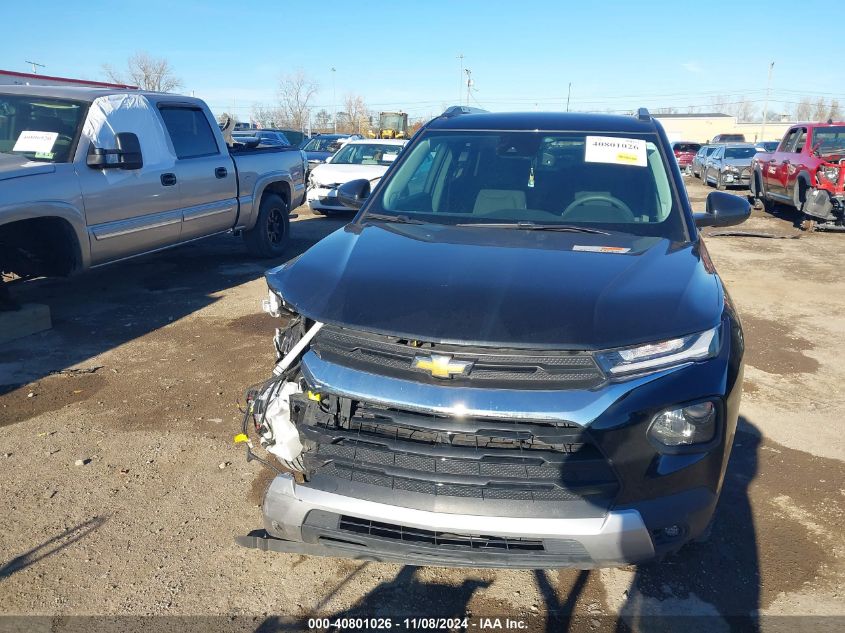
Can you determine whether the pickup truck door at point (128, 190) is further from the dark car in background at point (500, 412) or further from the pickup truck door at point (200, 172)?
the dark car in background at point (500, 412)

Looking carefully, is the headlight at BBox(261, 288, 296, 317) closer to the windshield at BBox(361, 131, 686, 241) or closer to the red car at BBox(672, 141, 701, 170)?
the windshield at BBox(361, 131, 686, 241)

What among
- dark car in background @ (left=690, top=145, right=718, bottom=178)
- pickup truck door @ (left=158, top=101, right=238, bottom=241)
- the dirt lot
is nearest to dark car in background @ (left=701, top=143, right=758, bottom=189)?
dark car in background @ (left=690, top=145, right=718, bottom=178)

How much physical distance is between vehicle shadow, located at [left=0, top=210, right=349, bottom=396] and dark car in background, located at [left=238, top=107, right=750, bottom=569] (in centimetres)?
328

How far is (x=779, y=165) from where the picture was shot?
13789mm

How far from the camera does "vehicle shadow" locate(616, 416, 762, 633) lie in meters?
2.49

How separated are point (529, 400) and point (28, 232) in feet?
17.2

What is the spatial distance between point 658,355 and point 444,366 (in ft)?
2.40

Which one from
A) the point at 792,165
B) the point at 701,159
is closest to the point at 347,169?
the point at 792,165

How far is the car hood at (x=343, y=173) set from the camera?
1278cm

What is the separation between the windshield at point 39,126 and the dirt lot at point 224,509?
1543 mm

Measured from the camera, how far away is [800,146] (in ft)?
43.4

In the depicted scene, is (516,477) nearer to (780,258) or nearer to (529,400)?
(529,400)

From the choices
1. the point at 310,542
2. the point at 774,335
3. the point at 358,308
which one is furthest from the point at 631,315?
the point at 774,335

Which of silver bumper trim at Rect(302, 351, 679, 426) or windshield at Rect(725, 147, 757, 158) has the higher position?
windshield at Rect(725, 147, 757, 158)
